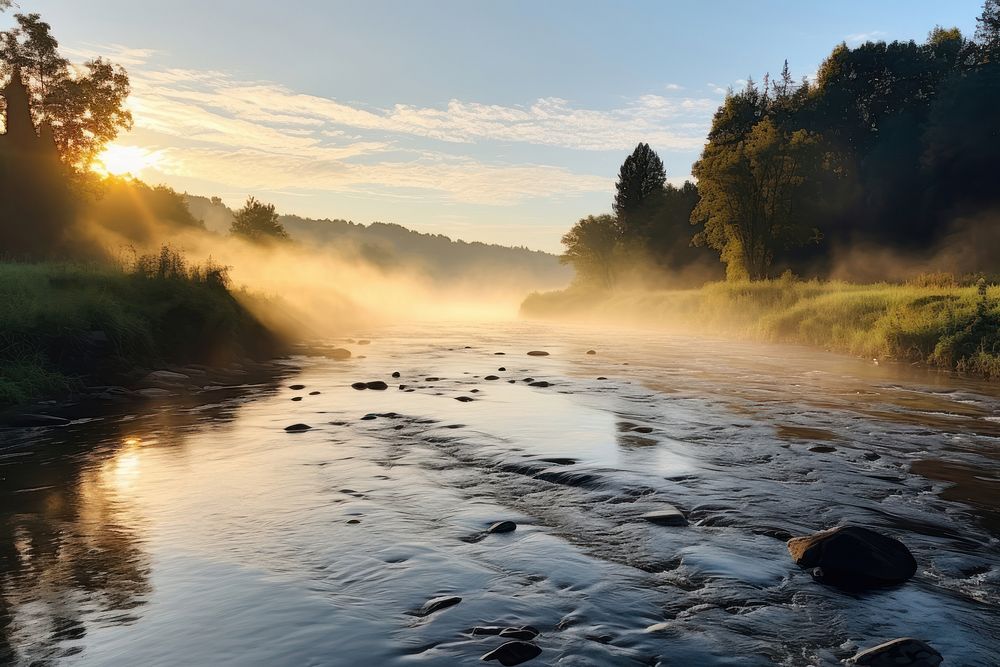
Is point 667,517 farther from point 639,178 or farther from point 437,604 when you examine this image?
point 639,178

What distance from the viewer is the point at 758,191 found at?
5034cm

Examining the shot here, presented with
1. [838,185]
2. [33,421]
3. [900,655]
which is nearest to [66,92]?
[33,421]

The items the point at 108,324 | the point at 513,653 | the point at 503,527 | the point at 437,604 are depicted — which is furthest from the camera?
the point at 108,324

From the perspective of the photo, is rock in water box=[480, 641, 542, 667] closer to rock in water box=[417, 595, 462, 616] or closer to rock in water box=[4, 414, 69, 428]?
rock in water box=[417, 595, 462, 616]

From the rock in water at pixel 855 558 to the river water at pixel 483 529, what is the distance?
151 millimetres

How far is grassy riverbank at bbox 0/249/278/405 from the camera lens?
1466cm

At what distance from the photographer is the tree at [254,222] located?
232ft

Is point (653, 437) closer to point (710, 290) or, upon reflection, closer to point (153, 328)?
A: point (153, 328)

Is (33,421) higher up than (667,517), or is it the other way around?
(33,421)

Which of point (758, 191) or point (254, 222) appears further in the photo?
point (254, 222)

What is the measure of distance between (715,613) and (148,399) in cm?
1461

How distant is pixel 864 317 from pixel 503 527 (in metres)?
24.8

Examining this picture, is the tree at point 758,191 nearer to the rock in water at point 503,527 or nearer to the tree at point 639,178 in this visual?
the tree at point 639,178

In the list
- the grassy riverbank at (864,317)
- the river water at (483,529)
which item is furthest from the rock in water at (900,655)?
the grassy riverbank at (864,317)
